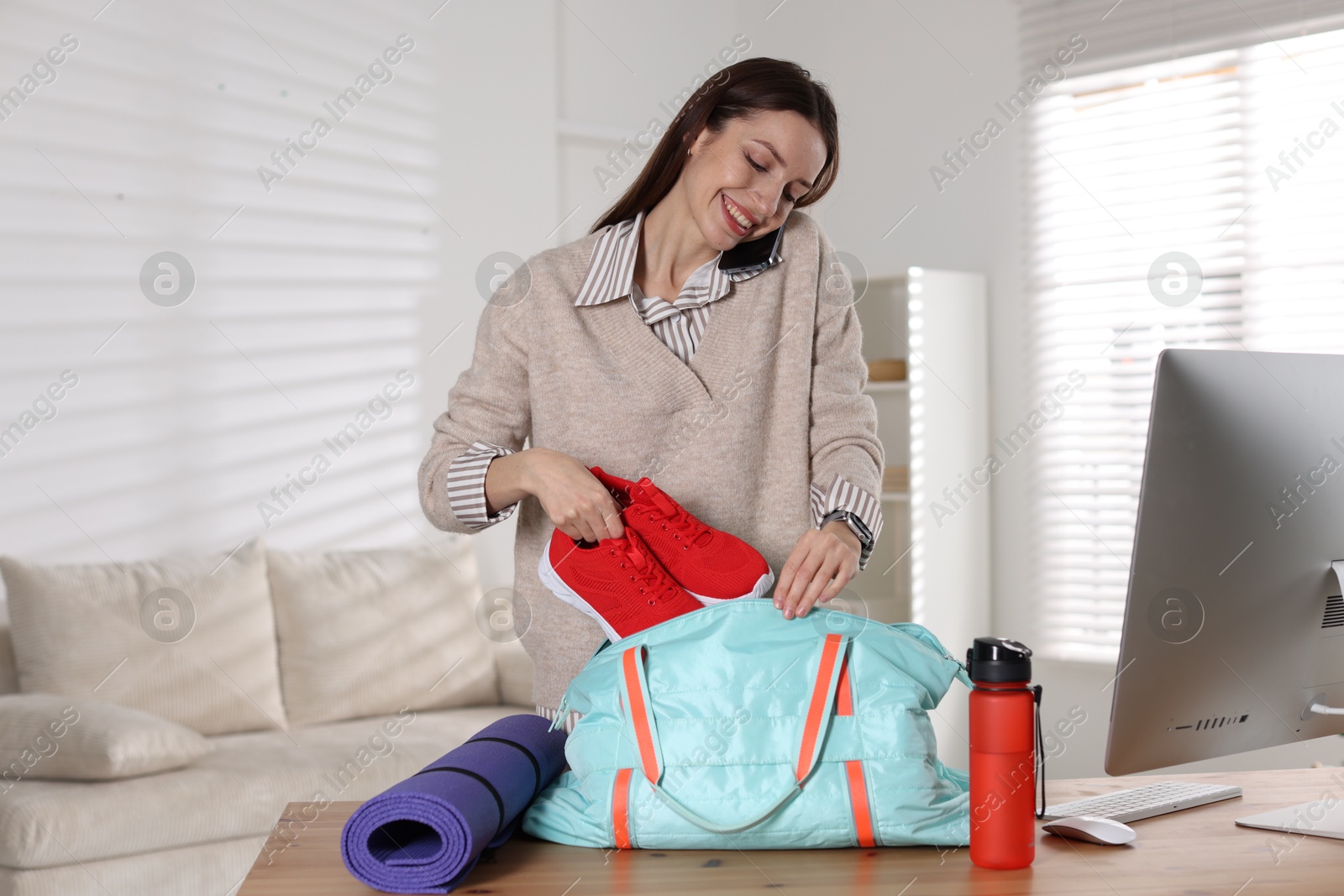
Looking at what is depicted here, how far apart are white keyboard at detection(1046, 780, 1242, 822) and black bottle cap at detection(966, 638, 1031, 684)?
27 centimetres

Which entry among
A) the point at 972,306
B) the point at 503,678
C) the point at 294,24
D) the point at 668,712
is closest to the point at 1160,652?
the point at 668,712

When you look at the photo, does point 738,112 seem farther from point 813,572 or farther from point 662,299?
point 813,572

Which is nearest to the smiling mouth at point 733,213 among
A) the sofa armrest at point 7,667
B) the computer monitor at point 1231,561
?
the computer monitor at point 1231,561

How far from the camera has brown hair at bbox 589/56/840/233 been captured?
1.48 meters

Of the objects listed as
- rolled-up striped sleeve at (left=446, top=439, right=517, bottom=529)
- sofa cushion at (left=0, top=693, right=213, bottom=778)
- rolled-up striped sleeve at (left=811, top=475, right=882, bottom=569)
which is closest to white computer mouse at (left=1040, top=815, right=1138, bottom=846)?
rolled-up striped sleeve at (left=811, top=475, right=882, bottom=569)

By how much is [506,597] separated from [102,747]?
54.9 inches

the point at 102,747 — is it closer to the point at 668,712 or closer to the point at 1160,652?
the point at 668,712

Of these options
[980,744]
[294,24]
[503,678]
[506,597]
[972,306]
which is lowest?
[503,678]

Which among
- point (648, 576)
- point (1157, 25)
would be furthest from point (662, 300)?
point (1157, 25)

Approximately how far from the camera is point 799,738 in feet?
3.05

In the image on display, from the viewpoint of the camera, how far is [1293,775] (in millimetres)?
1306

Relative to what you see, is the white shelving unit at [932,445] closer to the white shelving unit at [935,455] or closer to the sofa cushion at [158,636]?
the white shelving unit at [935,455]

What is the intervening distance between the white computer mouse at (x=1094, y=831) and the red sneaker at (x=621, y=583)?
1.32 feet

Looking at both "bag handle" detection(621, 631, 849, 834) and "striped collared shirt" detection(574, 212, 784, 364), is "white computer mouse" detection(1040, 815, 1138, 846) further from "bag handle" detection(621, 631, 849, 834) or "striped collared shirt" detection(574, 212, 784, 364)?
"striped collared shirt" detection(574, 212, 784, 364)
